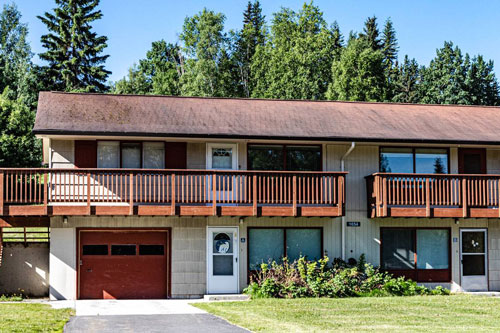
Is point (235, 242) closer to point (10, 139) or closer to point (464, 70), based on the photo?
point (10, 139)

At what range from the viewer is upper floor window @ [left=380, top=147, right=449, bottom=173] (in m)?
23.7

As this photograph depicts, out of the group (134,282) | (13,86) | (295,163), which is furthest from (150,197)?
(13,86)

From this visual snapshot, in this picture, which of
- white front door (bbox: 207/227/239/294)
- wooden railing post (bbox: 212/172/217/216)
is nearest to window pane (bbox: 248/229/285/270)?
white front door (bbox: 207/227/239/294)

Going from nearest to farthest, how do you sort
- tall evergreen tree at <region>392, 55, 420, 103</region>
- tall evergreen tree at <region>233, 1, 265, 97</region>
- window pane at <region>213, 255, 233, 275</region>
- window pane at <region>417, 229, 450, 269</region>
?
1. window pane at <region>213, 255, 233, 275</region>
2. window pane at <region>417, 229, 450, 269</region>
3. tall evergreen tree at <region>233, 1, 265, 97</region>
4. tall evergreen tree at <region>392, 55, 420, 103</region>

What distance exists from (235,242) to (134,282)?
3333 millimetres

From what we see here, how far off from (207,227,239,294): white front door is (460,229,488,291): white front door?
747 cm

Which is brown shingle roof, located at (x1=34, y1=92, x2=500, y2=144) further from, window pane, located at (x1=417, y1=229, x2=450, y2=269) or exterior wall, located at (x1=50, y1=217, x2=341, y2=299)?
window pane, located at (x1=417, y1=229, x2=450, y2=269)

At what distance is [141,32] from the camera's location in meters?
59.2

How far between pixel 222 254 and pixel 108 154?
185 inches

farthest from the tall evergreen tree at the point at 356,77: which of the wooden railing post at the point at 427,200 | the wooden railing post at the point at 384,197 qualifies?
the wooden railing post at the point at 384,197

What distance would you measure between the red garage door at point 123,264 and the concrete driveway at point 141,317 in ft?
2.51

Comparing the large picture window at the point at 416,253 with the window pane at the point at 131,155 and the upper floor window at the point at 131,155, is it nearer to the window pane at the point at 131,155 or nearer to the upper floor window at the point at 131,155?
the upper floor window at the point at 131,155

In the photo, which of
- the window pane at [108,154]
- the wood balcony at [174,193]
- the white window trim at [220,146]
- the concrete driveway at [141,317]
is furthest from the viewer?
the white window trim at [220,146]

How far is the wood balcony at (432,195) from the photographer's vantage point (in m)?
22.1
